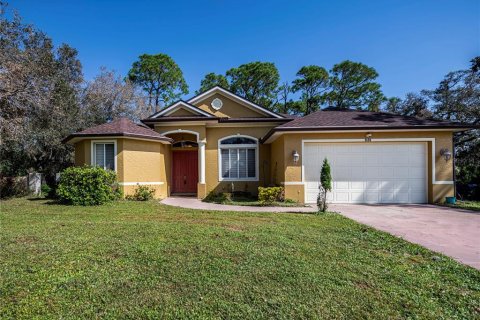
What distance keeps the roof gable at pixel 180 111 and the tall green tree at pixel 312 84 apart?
2174cm

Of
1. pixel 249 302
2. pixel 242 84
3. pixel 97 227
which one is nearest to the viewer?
pixel 249 302

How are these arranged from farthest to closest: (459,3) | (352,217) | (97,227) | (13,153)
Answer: (13,153) < (459,3) < (352,217) < (97,227)

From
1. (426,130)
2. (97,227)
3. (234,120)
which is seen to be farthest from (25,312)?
(426,130)

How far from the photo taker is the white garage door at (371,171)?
1134 centimetres

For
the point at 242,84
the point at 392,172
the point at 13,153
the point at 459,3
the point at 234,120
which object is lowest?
the point at 392,172

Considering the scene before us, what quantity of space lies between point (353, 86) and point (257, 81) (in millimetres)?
12196

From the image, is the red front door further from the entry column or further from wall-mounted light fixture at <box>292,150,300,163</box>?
wall-mounted light fixture at <box>292,150,300,163</box>

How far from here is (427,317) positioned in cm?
279

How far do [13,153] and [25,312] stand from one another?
17098mm

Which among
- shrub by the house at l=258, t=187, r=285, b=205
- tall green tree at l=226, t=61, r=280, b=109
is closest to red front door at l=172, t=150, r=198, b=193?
shrub by the house at l=258, t=187, r=285, b=205

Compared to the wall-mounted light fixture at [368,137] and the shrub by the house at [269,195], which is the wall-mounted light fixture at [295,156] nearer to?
the shrub by the house at [269,195]

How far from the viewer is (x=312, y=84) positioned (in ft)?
109

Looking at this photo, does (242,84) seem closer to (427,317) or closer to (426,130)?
(426,130)

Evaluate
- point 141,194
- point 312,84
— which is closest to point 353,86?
point 312,84
